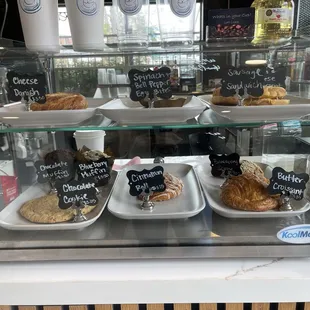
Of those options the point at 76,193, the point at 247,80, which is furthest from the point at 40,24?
the point at 247,80

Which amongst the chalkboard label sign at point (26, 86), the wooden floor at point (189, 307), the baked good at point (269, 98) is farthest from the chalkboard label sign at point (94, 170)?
the baked good at point (269, 98)

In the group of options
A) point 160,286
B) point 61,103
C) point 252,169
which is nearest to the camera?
point 160,286

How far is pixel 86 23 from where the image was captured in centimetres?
80

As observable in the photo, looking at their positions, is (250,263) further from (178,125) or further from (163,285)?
(178,125)

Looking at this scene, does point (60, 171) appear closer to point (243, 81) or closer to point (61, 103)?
point (61, 103)

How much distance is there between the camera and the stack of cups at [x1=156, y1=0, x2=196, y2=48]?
80 centimetres

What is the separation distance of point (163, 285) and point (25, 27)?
0.73 meters

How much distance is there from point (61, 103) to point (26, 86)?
0.09 m

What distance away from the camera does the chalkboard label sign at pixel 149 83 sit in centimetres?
77

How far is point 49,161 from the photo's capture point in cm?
94

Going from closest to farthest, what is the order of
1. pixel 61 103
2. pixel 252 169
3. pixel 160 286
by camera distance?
pixel 160 286 < pixel 61 103 < pixel 252 169

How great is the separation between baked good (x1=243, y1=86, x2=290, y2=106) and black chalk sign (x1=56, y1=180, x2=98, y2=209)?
46cm

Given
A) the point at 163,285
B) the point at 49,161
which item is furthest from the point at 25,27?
the point at 163,285

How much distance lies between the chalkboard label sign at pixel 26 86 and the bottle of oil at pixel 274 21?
2.00 ft
